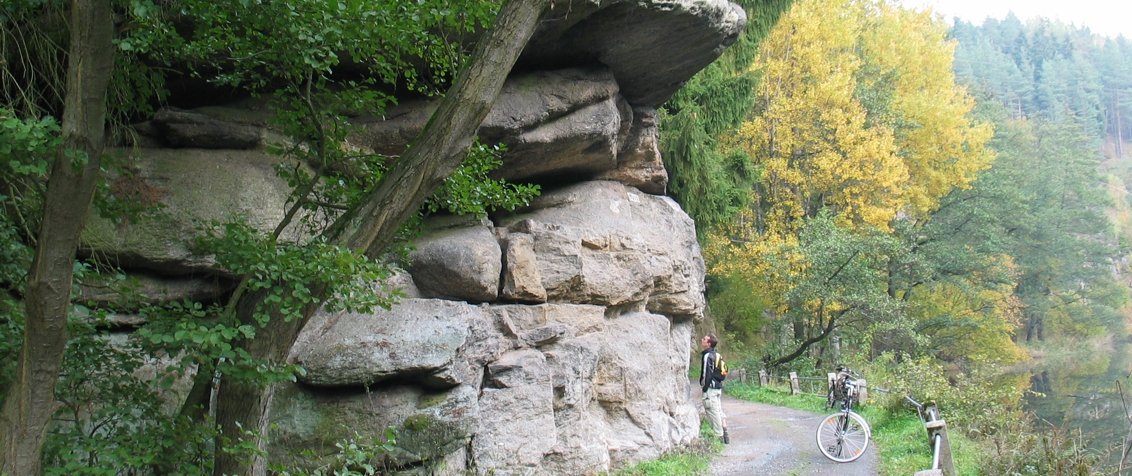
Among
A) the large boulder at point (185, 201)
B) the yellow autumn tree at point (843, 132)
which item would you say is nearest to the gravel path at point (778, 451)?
the large boulder at point (185, 201)

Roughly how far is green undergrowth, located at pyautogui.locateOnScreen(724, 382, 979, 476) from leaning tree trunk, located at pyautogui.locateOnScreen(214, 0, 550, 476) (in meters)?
7.01

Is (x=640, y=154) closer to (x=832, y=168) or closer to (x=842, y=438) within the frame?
(x=842, y=438)

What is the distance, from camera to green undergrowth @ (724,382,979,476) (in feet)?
30.6

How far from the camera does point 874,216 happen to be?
2114 cm

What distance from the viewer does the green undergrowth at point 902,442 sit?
30.6ft

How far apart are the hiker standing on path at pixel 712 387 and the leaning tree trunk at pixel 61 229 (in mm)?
8735

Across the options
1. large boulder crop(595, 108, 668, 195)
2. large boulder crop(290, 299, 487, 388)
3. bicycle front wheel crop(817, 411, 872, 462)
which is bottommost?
bicycle front wheel crop(817, 411, 872, 462)

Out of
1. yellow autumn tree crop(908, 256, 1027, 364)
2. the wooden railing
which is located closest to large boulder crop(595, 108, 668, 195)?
the wooden railing

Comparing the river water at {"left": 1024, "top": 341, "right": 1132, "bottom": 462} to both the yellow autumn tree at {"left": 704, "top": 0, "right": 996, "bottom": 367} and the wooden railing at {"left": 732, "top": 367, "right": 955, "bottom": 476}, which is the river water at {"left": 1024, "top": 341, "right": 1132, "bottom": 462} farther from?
the yellow autumn tree at {"left": 704, "top": 0, "right": 996, "bottom": 367}

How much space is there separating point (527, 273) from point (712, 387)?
3879mm

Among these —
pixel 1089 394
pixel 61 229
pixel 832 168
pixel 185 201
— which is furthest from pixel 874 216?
pixel 61 229

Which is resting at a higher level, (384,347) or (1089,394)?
(384,347)

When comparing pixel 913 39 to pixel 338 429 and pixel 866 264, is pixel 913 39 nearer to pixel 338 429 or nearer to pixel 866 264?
pixel 866 264

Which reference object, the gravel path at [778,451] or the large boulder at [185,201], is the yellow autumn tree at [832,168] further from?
the large boulder at [185,201]
